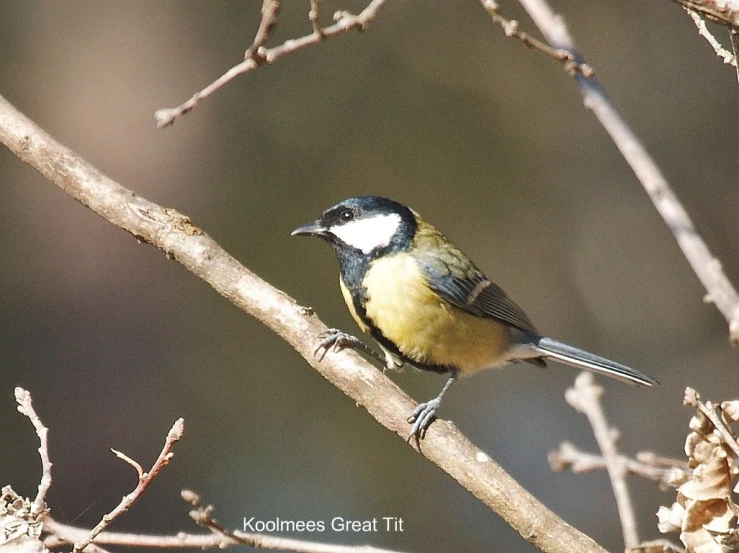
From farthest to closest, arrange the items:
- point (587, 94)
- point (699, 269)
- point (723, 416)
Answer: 1. point (723, 416)
2. point (587, 94)
3. point (699, 269)

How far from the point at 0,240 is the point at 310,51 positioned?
1.70 m

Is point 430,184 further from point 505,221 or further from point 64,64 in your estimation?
point 64,64

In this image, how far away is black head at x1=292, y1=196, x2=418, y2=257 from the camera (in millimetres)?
2602

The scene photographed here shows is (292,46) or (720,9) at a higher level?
(720,9)

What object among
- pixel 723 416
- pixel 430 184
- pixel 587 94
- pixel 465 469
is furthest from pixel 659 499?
pixel 587 94

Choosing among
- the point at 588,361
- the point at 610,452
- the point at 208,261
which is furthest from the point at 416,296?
the point at 610,452

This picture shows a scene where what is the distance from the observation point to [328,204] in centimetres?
458

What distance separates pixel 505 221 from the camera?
484cm

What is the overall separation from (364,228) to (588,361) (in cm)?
80

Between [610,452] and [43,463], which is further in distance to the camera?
[43,463]

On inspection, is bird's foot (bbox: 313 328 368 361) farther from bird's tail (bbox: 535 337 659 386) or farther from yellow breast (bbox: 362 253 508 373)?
bird's tail (bbox: 535 337 659 386)

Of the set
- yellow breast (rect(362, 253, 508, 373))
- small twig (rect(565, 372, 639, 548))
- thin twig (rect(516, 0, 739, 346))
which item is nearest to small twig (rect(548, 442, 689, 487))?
small twig (rect(565, 372, 639, 548))

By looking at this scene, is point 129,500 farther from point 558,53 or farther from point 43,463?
point 558,53

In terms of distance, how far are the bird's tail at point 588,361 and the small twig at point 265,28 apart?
172 centimetres
